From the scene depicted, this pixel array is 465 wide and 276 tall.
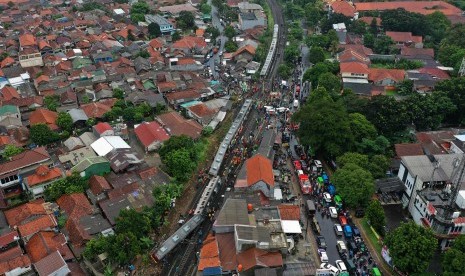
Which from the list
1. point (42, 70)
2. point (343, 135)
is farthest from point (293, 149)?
point (42, 70)

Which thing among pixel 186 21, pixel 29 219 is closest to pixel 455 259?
pixel 29 219

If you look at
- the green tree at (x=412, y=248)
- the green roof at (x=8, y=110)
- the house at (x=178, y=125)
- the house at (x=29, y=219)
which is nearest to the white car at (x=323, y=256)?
the green tree at (x=412, y=248)

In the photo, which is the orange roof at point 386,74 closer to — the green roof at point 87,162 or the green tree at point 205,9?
the green roof at point 87,162

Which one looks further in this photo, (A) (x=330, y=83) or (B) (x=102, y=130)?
(A) (x=330, y=83)

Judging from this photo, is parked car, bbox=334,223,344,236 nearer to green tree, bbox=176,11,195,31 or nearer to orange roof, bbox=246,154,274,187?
orange roof, bbox=246,154,274,187

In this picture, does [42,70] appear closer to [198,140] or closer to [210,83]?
[210,83]

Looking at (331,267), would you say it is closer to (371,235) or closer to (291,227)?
(291,227)
